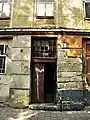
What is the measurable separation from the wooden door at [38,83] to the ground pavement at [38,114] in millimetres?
787

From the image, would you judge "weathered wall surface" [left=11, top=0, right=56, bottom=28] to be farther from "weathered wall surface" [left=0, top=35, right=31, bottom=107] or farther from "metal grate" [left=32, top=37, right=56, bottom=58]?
"metal grate" [left=32, top=37, right=56, bottom=58]

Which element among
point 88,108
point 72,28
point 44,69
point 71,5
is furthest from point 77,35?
point 88,108

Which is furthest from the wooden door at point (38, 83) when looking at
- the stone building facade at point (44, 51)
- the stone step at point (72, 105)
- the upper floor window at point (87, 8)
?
the upper floor window at point (87, 8)

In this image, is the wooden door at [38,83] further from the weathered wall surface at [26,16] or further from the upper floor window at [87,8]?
the upper floor window at [87,8]

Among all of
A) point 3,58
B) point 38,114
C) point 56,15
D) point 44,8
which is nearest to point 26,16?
point 44,8

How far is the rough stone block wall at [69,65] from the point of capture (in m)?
11.0

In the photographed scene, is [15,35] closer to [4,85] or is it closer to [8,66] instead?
[8,66]

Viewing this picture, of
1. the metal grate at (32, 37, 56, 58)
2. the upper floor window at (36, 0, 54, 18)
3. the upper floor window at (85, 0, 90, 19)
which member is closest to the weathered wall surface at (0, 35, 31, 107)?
the metal grate at (32, 37, 56, 58)

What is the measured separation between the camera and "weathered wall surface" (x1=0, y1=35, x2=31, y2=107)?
1094cm

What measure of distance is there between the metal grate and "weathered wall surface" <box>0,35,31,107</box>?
44cm

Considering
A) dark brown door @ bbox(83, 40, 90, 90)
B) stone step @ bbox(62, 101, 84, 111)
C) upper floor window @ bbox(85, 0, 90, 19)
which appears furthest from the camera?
upper floor window @ bbox(85, 0, 90, 19)

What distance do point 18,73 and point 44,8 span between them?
3.35m

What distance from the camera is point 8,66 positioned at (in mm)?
11305

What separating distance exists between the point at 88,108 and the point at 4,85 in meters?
3.95
